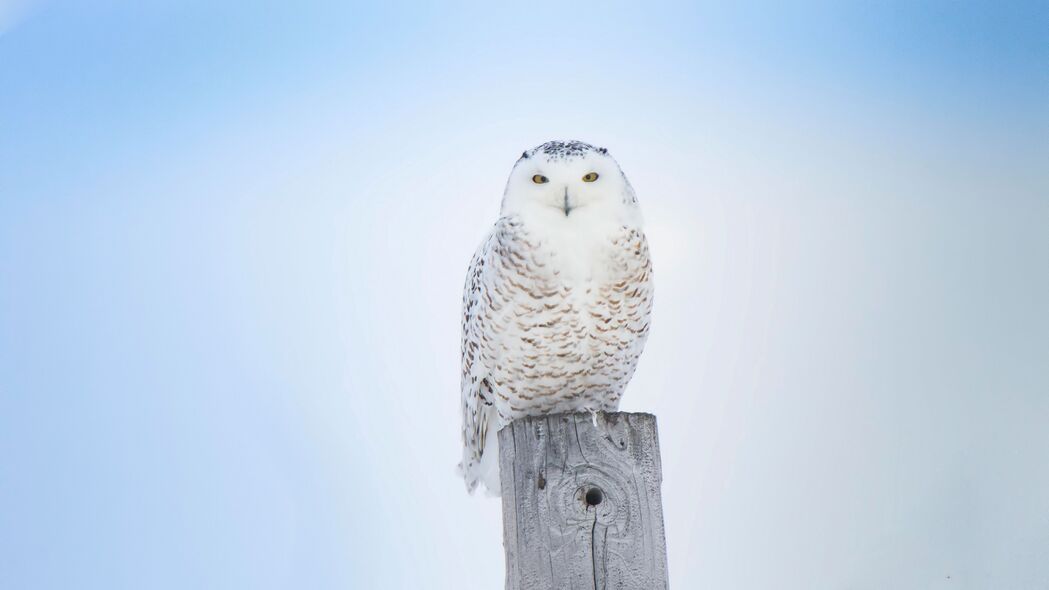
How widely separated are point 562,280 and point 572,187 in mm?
302

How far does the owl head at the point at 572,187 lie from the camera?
341cm

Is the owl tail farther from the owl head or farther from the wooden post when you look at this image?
the wooden post

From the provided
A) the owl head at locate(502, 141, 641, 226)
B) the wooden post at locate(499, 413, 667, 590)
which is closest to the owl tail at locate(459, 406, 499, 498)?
the owl head at locate(502, 141, 641, 226)

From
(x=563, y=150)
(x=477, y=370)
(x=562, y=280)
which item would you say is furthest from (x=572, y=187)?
(x=477, y=370)

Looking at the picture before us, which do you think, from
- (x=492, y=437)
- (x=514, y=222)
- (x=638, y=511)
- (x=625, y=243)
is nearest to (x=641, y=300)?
(x=625, y=243)

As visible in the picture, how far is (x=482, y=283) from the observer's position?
3.64 meters

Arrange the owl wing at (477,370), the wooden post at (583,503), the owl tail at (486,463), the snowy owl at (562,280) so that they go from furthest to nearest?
the owl tail at (486,463)
the owl wing at (477,370)
the snowy owl at (562,280)
the wooden post at (583,503)

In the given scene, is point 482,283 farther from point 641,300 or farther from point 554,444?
point 554,444

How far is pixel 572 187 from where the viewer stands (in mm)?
3406

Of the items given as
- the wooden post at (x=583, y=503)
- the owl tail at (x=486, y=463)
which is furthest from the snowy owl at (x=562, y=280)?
the wooden post at (x=583, y=503)

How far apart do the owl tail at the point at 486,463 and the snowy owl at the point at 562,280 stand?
15.4 inches

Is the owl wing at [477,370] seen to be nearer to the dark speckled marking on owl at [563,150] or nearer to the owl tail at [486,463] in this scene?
the owl tail at [486,463]

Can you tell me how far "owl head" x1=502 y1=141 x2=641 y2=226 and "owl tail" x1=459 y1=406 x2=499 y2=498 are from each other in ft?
3.17

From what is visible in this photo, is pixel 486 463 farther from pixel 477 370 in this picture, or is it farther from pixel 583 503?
pixel 583 503
